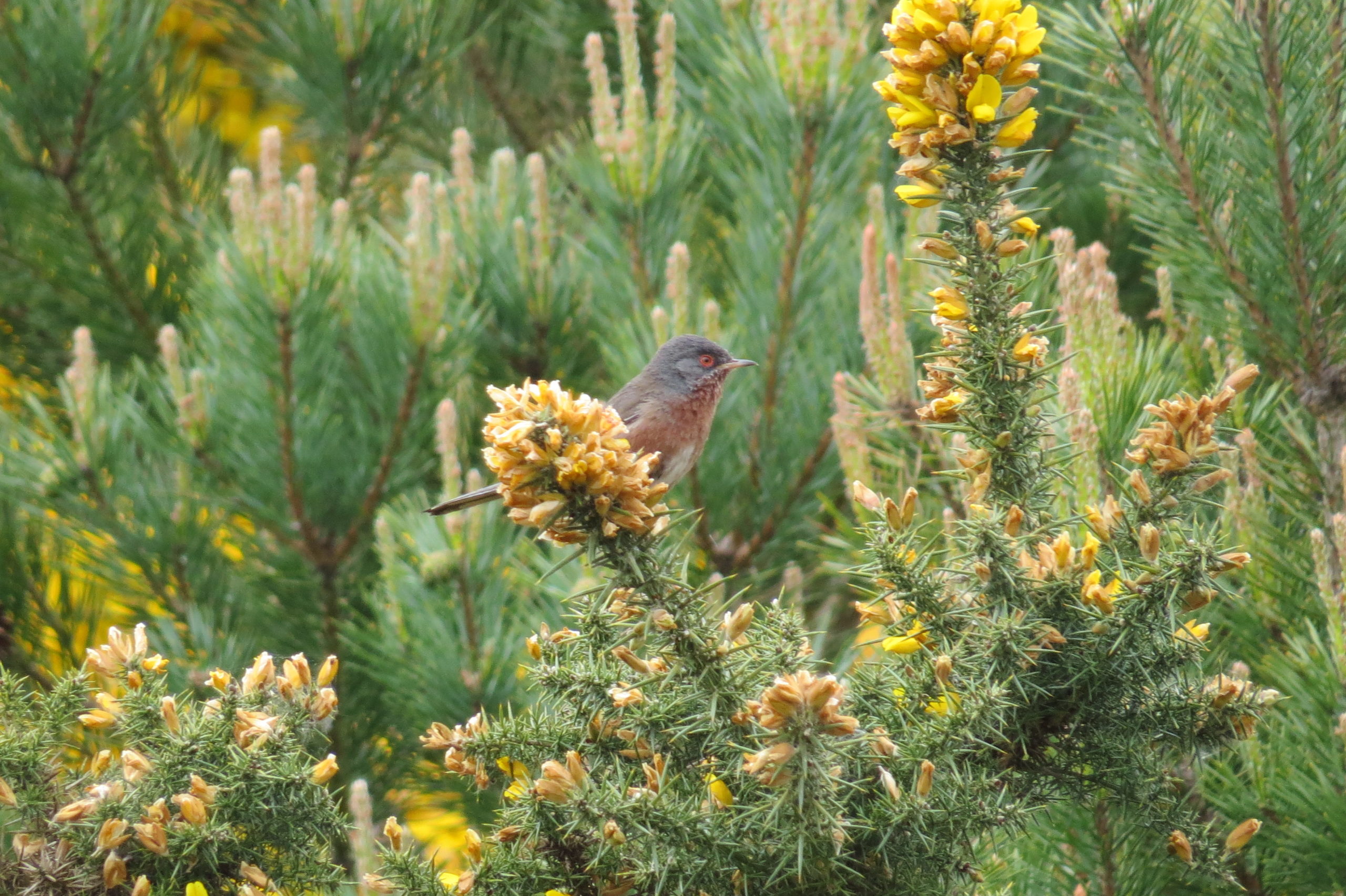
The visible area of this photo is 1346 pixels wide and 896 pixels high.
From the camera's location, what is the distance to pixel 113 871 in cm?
154

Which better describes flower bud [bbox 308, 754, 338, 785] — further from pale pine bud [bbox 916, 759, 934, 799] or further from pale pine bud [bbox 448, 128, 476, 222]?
pale pine bud [bbox 448, 128, 476, 222]

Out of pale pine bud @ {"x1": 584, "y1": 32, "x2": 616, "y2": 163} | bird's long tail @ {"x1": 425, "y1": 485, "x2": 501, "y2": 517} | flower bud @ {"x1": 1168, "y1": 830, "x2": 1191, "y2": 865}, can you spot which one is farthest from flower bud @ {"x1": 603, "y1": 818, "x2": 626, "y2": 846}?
pale pine bud @ {"x1": 584, "y1": 32, "x2": 616, "y2": 163}

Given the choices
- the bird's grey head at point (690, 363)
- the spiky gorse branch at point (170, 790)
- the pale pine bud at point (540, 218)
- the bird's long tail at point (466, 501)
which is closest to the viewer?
the spiky gorse branch at point (170, 790)

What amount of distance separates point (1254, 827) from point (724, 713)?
2.46ft

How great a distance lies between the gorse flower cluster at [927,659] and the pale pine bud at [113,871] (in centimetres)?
32

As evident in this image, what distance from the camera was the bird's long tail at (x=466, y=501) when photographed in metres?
3.30

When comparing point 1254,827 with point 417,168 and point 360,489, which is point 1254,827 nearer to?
point 360,489

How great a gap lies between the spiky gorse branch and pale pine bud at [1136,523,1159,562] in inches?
41.4

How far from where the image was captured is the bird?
12.5 ft

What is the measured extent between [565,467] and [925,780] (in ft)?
1.77

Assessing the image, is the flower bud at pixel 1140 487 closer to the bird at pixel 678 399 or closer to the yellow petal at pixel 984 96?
the yellow petal at pixel 984 96

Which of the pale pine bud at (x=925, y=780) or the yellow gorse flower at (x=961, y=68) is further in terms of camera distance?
the yellow gorse flower at (x=961, y=68)

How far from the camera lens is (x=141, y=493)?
401cm

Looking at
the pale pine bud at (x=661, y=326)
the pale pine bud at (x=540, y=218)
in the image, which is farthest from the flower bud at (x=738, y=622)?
the pale pine bud at (x=540, y=218)
